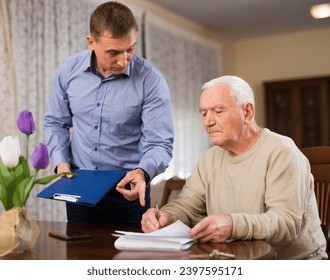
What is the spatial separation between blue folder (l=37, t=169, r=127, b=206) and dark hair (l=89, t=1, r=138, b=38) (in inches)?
18.6

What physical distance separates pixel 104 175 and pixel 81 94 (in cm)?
48

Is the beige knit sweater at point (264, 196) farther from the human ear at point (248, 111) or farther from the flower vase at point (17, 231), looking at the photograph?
the flower vase at point (17, 231)

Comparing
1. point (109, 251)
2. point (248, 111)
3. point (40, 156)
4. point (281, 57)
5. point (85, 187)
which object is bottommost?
point (109, 251)

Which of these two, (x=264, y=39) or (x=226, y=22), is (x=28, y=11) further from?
(x=264, y=39)

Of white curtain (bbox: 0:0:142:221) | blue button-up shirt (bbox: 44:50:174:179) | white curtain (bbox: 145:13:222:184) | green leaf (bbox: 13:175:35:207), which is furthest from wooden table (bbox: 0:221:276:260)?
white curtain (bbox: 145:13:222:184)

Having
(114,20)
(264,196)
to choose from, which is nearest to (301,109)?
(114,20)

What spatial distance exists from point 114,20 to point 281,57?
5271 millimetres

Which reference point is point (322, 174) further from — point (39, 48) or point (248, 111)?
point (39, 48)

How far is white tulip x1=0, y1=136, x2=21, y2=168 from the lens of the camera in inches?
49.8

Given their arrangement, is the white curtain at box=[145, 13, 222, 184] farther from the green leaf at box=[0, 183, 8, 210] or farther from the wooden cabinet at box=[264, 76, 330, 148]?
the green leaf at box=[0, 183, 8, 210]

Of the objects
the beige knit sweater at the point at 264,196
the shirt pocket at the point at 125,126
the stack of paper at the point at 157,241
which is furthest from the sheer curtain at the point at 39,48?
the stack of paper at the point at 157,241

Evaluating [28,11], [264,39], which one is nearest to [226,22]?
[264,39]

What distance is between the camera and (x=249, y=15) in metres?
5.77
